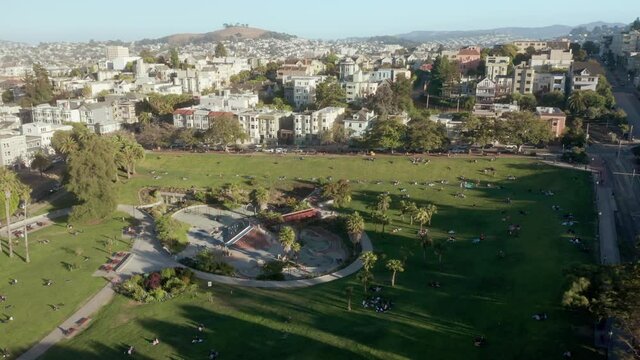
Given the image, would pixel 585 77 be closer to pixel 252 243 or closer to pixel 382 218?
pixel 382 218

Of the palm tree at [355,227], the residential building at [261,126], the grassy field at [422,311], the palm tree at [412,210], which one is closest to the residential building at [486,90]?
the residential building at [261,126]

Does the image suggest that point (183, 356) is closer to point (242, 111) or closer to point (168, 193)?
point (168, 193)

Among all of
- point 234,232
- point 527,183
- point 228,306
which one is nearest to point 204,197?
point 234,232

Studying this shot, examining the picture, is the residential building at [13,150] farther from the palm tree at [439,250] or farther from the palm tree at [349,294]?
the palm tree at [439,250]

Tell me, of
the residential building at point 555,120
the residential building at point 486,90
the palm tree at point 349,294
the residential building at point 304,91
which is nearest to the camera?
the palm tree at point 349,294

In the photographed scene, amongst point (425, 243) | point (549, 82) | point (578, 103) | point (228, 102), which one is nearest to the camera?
point (425, 243)

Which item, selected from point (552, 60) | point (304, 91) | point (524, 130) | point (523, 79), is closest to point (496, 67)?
point (523, 79)

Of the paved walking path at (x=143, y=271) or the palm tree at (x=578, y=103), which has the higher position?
the palm tree at (x=578, y=103)
